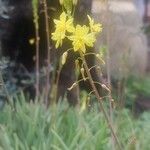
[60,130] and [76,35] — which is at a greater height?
[76,35]

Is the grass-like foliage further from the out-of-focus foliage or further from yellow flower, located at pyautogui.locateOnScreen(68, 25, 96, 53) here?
the out-of-focus foliage

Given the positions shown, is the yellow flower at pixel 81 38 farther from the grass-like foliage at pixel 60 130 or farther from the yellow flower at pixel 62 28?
the grass-like foliage at pixel 60 130

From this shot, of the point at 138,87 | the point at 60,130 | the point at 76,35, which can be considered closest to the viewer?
the point at 76,35

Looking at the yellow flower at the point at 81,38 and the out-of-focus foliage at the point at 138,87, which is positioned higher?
the yellow flower at the point at 81,38

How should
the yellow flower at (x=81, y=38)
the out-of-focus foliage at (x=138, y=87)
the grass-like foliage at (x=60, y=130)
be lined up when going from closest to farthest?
the yellow flower at (x=81, y=38), the grass-like foliage at (x=60, y=130), the out-of-focus foliage at (x=138, y=87)

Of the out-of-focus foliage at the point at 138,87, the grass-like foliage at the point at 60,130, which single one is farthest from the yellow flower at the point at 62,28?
the out-of-focus foliage at the point at 138,87

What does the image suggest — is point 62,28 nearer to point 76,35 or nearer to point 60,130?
point 76,35

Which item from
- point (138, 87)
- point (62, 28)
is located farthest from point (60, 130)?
point (138, 87)

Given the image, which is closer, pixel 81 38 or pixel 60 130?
pixel 81 38

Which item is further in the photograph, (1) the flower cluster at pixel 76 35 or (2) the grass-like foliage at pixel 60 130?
(2) the grass-like foliage at pixel 60 130
